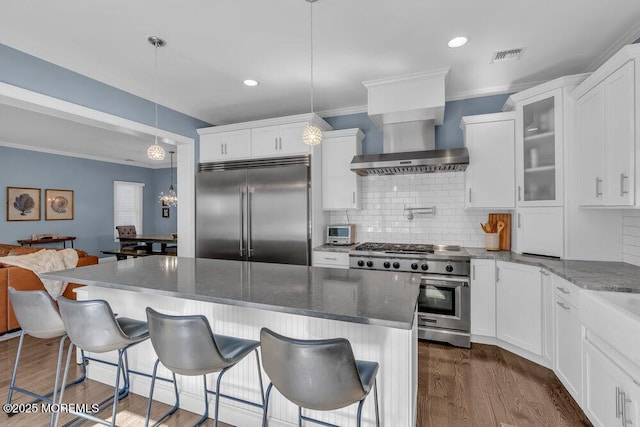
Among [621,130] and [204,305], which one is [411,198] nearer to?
[621,130]

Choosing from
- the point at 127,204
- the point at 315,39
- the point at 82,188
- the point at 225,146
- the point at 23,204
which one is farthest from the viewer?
the point at 127,204

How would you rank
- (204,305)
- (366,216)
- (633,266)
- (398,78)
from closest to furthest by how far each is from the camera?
(204,305) → (633,266) → (398,78) → (366,216)

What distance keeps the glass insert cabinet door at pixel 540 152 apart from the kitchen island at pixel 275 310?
185 centimetres

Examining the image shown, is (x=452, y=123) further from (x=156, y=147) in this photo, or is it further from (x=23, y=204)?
(x=23, y=204)

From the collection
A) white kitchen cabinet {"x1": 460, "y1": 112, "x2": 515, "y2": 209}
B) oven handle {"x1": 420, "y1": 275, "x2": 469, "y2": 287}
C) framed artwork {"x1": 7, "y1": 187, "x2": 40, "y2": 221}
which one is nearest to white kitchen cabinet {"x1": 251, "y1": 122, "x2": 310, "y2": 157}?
white kitchen cabinet {"x1": 460, "y1": 112, "x2": 515, "y2": 209}

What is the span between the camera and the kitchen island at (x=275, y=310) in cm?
143

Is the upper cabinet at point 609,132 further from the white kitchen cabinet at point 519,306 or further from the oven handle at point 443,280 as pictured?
the oven handle at point 443,280

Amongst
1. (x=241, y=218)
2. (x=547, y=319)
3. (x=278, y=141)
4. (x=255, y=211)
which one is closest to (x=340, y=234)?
(x=255, y=211)

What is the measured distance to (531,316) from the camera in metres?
2.71

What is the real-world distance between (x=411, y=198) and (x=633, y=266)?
2.03 m

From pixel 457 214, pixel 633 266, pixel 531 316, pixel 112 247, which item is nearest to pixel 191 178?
pixel 457 214

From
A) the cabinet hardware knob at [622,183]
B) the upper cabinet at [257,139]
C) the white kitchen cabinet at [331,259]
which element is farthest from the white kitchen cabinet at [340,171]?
the cabinet hardware knob at [622,183]

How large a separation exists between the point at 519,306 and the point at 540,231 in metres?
0.72

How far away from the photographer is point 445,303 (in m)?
3.12
